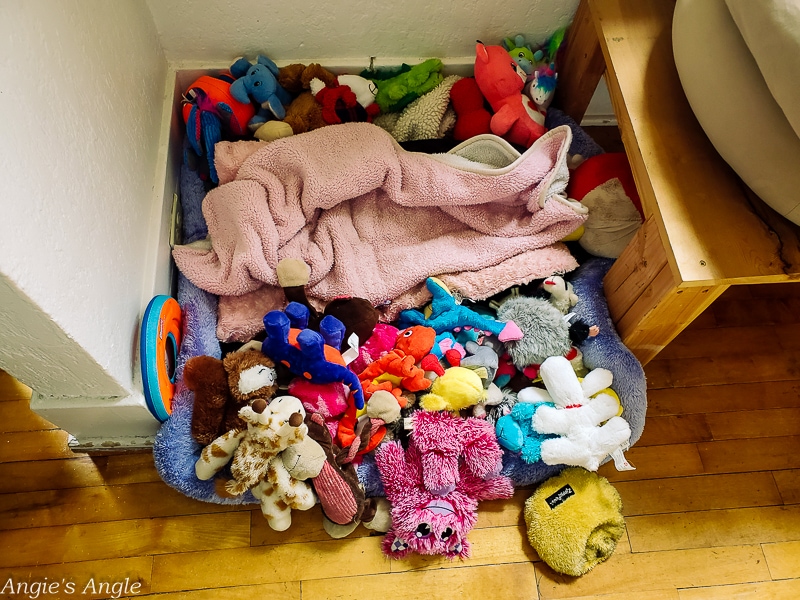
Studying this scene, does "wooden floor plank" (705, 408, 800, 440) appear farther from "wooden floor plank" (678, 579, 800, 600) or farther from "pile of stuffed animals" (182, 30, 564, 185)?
"pile of stuffed animals" (182, 30, 564, 185)

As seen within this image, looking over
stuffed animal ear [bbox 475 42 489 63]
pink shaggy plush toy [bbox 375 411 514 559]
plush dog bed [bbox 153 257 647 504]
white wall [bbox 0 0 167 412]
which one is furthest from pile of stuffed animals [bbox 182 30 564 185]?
pink shaggy plush toy [bbox 375 411 514 559]

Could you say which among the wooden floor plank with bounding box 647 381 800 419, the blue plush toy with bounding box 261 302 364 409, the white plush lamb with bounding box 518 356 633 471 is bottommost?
the wooden floor plank with bounding box 647 381 800 419

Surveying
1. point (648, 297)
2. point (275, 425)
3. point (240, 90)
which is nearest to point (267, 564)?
point (275, 425)

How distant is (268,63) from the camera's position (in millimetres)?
1337

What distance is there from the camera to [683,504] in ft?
3.96

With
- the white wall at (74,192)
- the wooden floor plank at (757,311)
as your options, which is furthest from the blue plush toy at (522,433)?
the white wall at (74,192)

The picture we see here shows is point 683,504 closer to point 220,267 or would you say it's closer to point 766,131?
point 766,131

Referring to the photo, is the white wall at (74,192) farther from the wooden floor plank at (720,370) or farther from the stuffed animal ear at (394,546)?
the wooden floor plank at (720,370)

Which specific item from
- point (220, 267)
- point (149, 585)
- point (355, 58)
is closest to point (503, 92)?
point (355, 58)

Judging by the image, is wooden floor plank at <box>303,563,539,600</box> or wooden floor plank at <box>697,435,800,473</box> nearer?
wooden floor plank at <box>303,563,539,600</box>

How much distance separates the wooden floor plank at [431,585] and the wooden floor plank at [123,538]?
0.19 m

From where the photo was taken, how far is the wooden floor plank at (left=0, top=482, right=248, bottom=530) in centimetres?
116

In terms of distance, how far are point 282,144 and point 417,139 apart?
A: 0.31m

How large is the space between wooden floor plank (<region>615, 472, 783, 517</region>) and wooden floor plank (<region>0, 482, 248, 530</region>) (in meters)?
0.78
